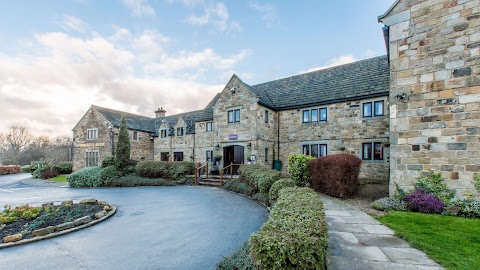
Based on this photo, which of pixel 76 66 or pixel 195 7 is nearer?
pixel 195 7

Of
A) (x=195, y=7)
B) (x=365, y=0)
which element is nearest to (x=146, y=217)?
(x=195, y=7)

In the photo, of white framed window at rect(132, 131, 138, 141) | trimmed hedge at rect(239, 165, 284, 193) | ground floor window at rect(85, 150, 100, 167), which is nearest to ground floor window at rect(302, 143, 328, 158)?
trimmed hedge at rect(239, 165, 284, 193)

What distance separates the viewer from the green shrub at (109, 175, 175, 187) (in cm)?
1795

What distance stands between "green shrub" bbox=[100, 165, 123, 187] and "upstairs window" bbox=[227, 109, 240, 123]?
35.2 feet

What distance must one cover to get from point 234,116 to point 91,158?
2005 cm

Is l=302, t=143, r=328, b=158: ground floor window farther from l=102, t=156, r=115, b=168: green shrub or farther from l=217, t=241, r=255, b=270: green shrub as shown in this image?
l=102, t=156, r=115, b=168: green shrub

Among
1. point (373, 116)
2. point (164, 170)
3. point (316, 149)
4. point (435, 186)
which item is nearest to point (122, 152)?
point (164, 170)

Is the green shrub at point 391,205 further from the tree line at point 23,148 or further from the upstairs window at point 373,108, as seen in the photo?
the tree line at point 23,148

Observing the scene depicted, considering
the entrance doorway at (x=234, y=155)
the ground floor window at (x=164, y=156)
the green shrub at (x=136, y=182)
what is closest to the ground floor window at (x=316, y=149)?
the entrance doorway at (x=234, y=155)

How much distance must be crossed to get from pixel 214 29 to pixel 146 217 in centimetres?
1017

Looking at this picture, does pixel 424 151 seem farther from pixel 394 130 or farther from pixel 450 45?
pixel 450 45

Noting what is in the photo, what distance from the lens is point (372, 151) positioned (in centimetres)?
1522

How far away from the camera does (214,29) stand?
1263cm

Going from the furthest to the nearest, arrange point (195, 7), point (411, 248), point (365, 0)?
point (195, 7) → point (365, 0) → point (411, 248)
